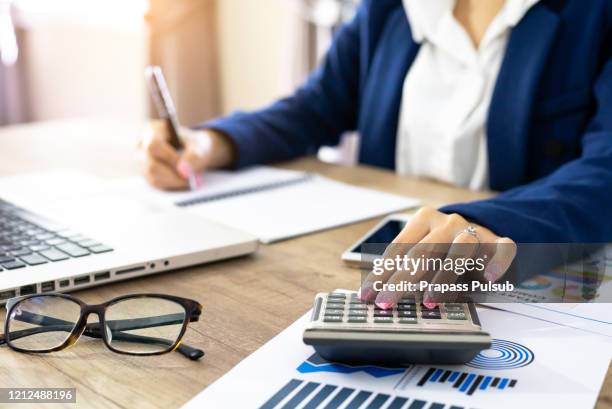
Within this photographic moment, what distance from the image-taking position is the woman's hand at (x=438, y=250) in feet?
2.10

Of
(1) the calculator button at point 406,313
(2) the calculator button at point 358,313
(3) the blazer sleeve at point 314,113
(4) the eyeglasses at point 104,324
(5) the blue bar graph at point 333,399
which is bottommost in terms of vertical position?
(5) the blue bar graph at point 333,399

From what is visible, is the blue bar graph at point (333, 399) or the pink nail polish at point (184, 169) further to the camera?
the pink nail polish at point (184, 169)

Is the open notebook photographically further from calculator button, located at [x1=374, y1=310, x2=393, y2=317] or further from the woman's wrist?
calculator button, located at [x1=374, y1=310, x2=393, y2=317]

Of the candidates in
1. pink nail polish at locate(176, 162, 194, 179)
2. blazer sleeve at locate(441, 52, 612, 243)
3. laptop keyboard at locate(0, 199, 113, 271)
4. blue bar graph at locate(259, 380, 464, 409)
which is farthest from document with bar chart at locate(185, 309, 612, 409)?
pink nail polish at locate(176, 162, 194, 179)

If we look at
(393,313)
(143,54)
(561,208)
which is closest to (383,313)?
(393,313)

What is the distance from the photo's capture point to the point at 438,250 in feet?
2.23

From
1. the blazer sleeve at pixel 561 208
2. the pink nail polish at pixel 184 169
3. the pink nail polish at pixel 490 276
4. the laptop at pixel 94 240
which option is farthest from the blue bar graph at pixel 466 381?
the pink nail polish at pixel 184 169

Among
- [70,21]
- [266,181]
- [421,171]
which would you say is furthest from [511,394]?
[70,21]

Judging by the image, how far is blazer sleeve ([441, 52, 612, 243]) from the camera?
2.60 ft

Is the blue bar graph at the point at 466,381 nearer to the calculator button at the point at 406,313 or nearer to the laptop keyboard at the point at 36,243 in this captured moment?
the calculator button at the point at 406,313

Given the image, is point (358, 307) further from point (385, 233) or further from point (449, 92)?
point (449, 92)

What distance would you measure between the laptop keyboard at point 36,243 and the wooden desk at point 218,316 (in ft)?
0.19

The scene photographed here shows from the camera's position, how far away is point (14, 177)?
1196mm

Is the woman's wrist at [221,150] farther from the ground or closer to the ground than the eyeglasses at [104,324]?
farther from the ground
